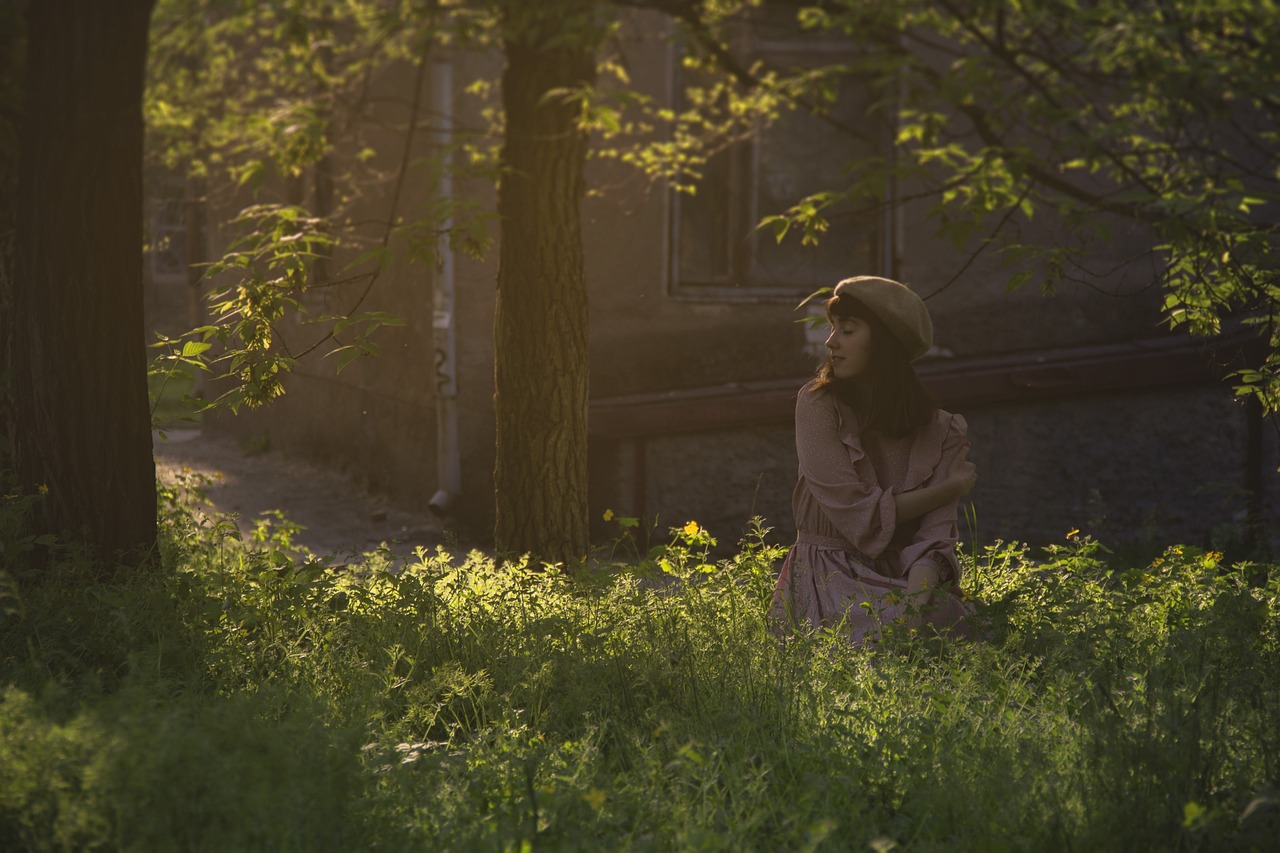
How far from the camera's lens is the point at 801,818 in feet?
10.7

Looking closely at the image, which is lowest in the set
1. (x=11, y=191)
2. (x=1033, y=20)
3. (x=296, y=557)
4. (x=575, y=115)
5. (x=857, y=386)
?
(x=296, y=557)

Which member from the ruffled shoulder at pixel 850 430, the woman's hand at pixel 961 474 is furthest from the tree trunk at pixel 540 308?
the woman's hand at pixel 961 474

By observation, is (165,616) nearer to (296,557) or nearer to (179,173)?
(296,557)

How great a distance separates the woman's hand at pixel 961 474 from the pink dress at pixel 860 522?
0.03 m

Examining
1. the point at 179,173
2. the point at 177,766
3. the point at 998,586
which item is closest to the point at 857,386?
the point at 998,586

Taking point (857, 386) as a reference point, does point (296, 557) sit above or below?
below

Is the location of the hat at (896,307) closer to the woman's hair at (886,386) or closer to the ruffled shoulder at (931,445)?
the woman's hair at (886,386)

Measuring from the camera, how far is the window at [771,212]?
984 cm

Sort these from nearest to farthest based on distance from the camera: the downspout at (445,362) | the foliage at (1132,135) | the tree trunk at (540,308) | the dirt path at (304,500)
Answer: the foliage at (1132,135) → the tree trunk at (540,308) → the dirt path at (304,500) → the downspout at (445,362)

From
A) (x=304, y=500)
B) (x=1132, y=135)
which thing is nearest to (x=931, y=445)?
(x=1132, y=135)

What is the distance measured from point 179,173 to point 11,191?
14.6 metres

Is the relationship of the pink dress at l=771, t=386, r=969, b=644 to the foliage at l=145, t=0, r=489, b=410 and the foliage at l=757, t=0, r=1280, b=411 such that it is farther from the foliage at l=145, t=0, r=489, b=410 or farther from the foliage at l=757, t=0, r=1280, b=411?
the foliage at l=145, t=0, r=489, b=410

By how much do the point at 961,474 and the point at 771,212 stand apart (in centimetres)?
519

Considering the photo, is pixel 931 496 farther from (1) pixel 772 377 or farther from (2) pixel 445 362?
(2) pixel 445 362
